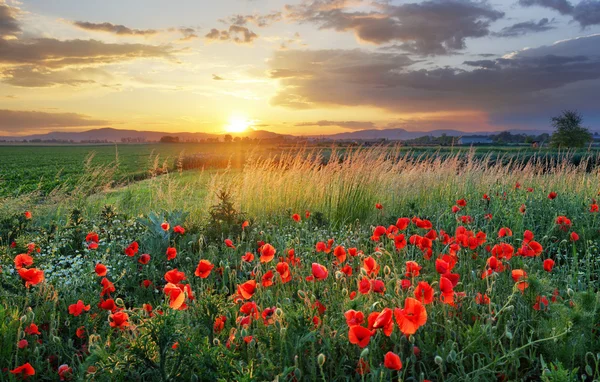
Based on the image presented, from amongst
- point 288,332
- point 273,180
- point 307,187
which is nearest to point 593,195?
point 307,187

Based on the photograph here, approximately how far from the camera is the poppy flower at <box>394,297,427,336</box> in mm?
1743

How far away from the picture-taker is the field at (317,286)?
7.07 ft

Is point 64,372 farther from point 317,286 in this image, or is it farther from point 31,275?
point 317,286

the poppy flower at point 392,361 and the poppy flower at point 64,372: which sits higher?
the poppy flower at point 392,361

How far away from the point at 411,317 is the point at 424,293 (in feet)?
1.30

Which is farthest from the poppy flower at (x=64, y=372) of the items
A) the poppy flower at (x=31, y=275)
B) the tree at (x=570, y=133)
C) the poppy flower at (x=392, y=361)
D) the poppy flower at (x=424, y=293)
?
the tree at (x=570, y=133)

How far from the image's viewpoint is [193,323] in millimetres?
2994

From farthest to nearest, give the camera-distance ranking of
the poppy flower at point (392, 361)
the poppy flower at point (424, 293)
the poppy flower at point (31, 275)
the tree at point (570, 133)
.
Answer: the tree at point (570, 133), the poppy flower at point (31, 275), the poppy flower at point (424, 293), the poppy flower at point (392, 361)

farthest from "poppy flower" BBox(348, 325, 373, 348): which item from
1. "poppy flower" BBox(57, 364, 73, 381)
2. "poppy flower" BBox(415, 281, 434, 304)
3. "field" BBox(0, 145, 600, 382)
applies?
"poppy flower" BBox(57, 364, 73, 381)

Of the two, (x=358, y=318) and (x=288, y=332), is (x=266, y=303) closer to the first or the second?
(x=288, y=332)

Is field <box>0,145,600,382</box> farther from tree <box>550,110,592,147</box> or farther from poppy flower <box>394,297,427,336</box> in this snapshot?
tree <box>550,110,592,147</box>

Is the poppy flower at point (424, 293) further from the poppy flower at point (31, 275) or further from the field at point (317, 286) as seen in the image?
the poppy flower at point (31, 275)

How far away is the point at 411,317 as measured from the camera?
5.79 feet

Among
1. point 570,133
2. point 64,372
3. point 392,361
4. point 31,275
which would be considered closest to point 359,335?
point 392,361
